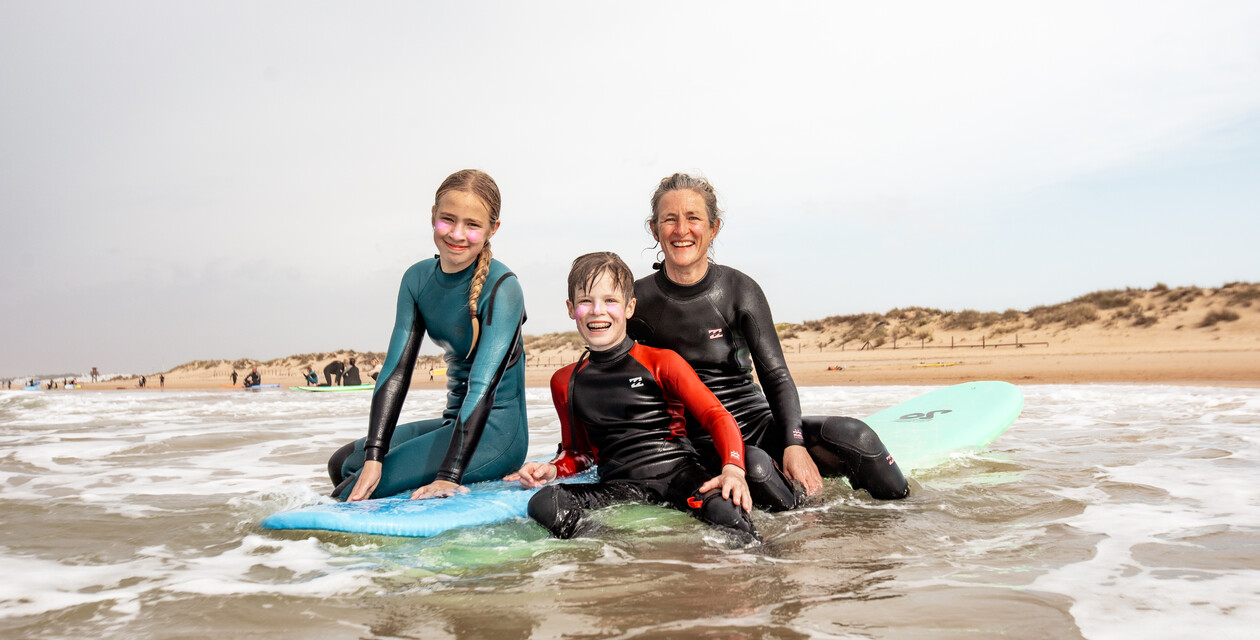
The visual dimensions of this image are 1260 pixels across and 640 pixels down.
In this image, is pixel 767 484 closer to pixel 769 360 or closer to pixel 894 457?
pixel 769 360

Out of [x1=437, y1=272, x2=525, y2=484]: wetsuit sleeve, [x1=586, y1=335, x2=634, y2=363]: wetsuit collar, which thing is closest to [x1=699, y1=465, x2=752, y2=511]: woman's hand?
[x1=586, y1=335, x2=634, y2=363]: wetsuit collar

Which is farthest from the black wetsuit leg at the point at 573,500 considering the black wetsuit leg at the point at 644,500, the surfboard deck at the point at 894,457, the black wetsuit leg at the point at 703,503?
the surfboard deck at the point at 894,457

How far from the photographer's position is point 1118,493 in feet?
11.1

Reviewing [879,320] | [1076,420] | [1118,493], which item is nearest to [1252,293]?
[879,320]

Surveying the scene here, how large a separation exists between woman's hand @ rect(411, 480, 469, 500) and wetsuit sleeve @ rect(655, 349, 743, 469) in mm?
1008

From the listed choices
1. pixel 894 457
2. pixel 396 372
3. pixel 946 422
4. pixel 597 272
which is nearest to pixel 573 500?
pixel 597 272

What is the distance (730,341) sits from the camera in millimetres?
3199

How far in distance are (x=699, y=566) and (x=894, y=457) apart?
7.40ft

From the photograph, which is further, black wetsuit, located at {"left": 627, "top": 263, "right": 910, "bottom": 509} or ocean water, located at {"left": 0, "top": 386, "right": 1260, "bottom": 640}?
black wetsuit, located at {"left": 627, "top": 263, "right": 910, "bottom": 509}

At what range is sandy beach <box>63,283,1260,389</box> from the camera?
13.3 metres

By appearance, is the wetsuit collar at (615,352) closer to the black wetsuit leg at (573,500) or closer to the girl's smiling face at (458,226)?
the black wetsuit leg at (573,500)

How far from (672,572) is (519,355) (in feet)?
4.80

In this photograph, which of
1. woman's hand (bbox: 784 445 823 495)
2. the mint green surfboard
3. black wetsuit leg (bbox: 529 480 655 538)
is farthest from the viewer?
the mint green surfboard

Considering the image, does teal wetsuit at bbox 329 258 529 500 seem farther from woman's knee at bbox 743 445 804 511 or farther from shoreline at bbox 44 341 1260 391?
shoreline at bbox 44 341 1260 391
